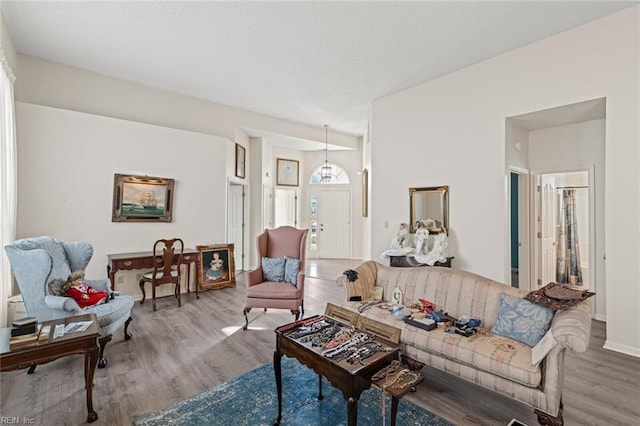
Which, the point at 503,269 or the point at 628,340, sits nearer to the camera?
the point at 628,340

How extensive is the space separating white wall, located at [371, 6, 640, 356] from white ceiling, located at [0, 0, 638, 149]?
0.27 m

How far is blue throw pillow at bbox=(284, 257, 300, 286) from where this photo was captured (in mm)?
4082

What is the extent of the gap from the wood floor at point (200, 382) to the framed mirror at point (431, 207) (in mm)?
2198

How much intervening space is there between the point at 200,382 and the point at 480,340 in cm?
231

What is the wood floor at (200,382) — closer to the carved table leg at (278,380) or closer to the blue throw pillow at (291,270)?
the blue throw pillow at (291,270)

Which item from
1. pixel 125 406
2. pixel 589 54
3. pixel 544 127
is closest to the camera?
pixel 125 406

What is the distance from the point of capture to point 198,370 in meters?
2.78

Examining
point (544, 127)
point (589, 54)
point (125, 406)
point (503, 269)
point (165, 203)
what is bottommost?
point (125, 406)

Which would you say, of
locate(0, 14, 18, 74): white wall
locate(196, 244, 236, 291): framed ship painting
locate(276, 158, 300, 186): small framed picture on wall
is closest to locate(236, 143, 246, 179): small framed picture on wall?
locate(276, 158, 300, 186): small framed picture on wall

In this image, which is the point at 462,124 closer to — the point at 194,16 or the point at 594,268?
the point at 594,268

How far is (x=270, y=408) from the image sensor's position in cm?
224

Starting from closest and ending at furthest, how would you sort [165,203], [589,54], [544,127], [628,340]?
[628,340] < [589,54] < [544,127] < [165,203]

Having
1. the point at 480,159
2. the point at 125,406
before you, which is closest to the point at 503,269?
the point at 480,159

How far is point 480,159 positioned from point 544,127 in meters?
1.17
